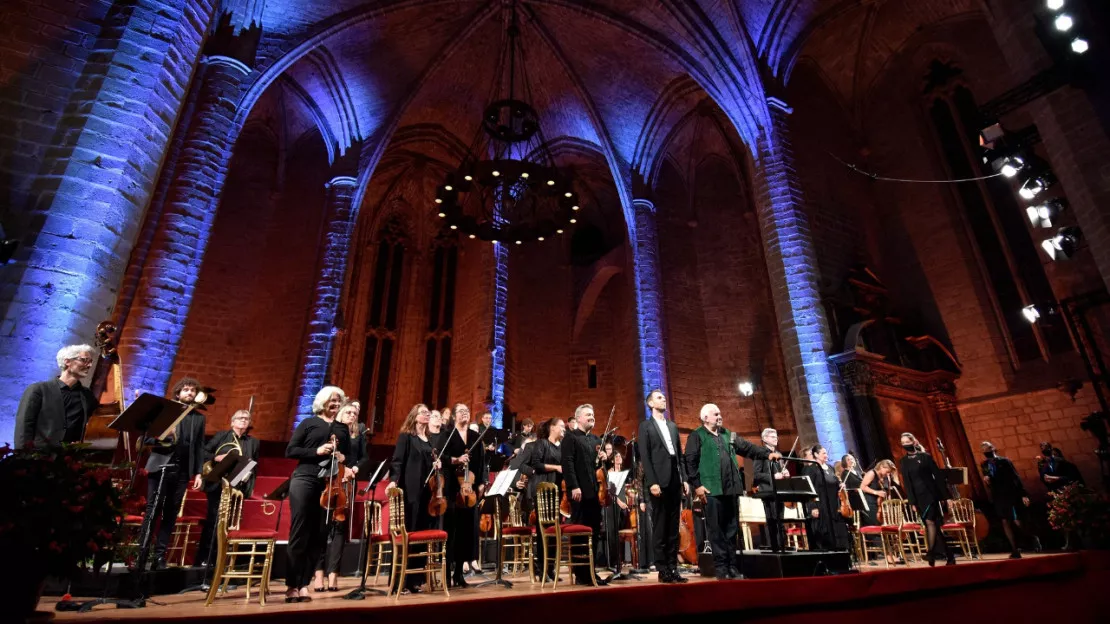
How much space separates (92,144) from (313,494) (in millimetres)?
3741

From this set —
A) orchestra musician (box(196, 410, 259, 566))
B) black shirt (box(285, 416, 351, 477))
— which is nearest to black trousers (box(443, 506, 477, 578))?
black shirt (box(285, 416, 351, 477))

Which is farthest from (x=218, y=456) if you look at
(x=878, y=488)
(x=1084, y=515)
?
(x=1084, y=515)

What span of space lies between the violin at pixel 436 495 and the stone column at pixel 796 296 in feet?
20.8

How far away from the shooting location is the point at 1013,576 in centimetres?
457

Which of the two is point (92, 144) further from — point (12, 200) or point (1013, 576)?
point (1013, 576)

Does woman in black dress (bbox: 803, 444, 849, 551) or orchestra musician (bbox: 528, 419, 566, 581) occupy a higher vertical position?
orchestra musician (bbox: 528, 419, 566, 581)

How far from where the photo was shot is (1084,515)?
6.77 m

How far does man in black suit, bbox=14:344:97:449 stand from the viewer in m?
3.33

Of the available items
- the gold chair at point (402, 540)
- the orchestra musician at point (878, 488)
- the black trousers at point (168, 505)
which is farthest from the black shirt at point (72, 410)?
the orchestra musician at point (878, 488)

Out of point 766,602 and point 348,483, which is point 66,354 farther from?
point 766,602

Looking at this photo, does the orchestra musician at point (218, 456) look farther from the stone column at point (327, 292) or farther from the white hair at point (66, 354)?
the stone column at point (327, 292)

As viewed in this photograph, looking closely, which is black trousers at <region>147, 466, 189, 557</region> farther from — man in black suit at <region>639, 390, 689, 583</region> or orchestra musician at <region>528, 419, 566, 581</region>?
man in black suit at <region>639, 390, 689, 583</region>

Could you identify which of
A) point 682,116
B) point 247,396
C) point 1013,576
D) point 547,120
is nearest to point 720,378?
point 682,116

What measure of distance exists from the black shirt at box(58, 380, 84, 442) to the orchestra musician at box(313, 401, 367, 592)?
1.58 metres
